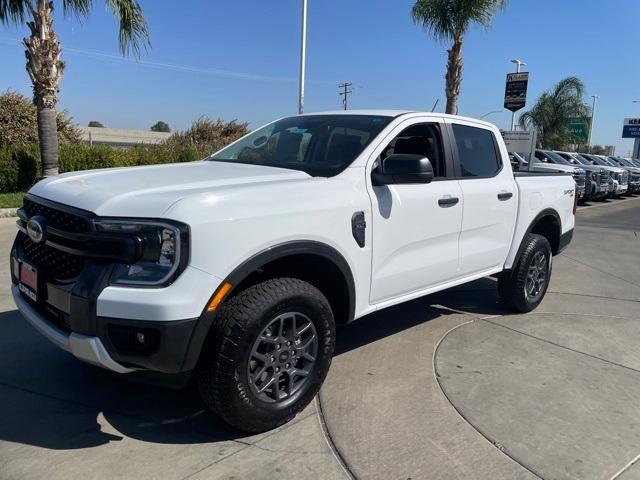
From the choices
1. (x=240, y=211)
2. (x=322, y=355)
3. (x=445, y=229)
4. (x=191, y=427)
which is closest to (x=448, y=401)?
(x=322, y=355)

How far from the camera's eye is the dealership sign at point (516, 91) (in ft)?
59.3

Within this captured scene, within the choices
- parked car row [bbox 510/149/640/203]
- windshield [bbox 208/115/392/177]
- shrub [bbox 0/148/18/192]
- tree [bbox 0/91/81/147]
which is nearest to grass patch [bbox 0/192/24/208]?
shrub [bbox 0/148/18/192]

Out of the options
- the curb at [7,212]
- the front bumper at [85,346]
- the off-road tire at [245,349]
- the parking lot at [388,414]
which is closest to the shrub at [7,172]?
the curb at [7,212]

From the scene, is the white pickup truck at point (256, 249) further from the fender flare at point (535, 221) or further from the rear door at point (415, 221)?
the fender flare at point (535, 221)

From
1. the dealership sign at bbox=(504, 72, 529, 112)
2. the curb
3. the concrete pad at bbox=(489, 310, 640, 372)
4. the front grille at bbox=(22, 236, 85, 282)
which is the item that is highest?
the dealership sign at bbox=(504, 72, 529, 112)

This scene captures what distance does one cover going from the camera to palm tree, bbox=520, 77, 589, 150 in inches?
1264

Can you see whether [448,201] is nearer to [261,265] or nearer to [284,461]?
[261,265]

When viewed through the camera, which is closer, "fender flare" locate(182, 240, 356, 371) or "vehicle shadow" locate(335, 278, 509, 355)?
"fender flare" locate(182, 240, 356, 371)

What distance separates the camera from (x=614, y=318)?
550 centimetres

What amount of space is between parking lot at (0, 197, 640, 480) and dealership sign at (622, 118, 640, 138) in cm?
6577

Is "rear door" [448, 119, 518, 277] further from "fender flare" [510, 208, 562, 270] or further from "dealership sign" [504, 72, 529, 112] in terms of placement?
"dealership sign" [504, 72, 529, 112]

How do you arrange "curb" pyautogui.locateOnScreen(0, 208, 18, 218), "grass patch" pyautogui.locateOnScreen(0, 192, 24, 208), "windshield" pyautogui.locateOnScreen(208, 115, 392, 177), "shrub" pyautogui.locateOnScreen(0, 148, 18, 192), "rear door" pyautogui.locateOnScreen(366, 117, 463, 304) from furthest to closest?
"shrub" pyautogui.locateOnScreen(0, 148, 18, 192), "grass patch" pyautogui.locateOnScreen(0, 192, 24, 208), "curb" pyautogui.locateOnScreen(0, 208, 18, 218), "windshield" pyautogui.locateOnScreen(208, 115, 392, 177), "rear door" pyautogui.locateOnScreen(366, 117, 463, 304)

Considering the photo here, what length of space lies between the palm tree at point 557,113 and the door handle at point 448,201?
3156cm

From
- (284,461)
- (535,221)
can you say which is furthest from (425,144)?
(284,461)
